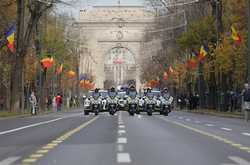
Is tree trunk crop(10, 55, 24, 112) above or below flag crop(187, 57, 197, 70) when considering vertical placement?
below

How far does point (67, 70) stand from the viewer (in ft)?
342

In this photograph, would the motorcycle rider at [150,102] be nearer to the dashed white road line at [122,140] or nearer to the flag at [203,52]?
the flag at [203,52]

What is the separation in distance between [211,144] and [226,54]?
121ft

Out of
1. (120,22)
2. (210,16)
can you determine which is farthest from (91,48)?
(210,16)

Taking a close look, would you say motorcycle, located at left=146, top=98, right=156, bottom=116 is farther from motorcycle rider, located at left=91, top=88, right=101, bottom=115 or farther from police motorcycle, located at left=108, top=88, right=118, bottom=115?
motorcycle rider, located at left=91, top=88, right=101, bottom=115

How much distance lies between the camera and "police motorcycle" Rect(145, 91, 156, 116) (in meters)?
58.5

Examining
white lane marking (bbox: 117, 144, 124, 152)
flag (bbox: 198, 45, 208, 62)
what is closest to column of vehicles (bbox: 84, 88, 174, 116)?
flag (bbox: 198, 45, 208, 62)

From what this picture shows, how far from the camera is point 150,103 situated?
5897 centimetres

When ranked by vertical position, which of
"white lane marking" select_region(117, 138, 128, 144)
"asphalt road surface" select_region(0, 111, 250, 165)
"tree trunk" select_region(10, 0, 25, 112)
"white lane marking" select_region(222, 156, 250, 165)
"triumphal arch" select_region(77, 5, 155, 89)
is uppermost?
"triumphal arch" select_region(77, 5, 155, 89)

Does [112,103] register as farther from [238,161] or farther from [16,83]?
[238,161]

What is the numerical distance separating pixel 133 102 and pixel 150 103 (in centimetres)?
136

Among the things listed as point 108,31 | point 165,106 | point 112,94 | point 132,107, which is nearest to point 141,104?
point 165,106

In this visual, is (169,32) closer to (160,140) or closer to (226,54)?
(226,54)

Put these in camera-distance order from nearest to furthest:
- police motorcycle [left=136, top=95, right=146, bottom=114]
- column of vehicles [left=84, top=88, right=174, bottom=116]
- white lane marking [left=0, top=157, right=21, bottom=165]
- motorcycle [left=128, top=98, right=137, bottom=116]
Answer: white lane marking [left=0, top=157, right=21, bottom=165], motorcycle [left=128, top=98, right=137, bottom=116], column of vehicles [left=84, top=88, right=174, bottom=116], police motorcycle [left=136, top=95, right=146, bottom=114]
